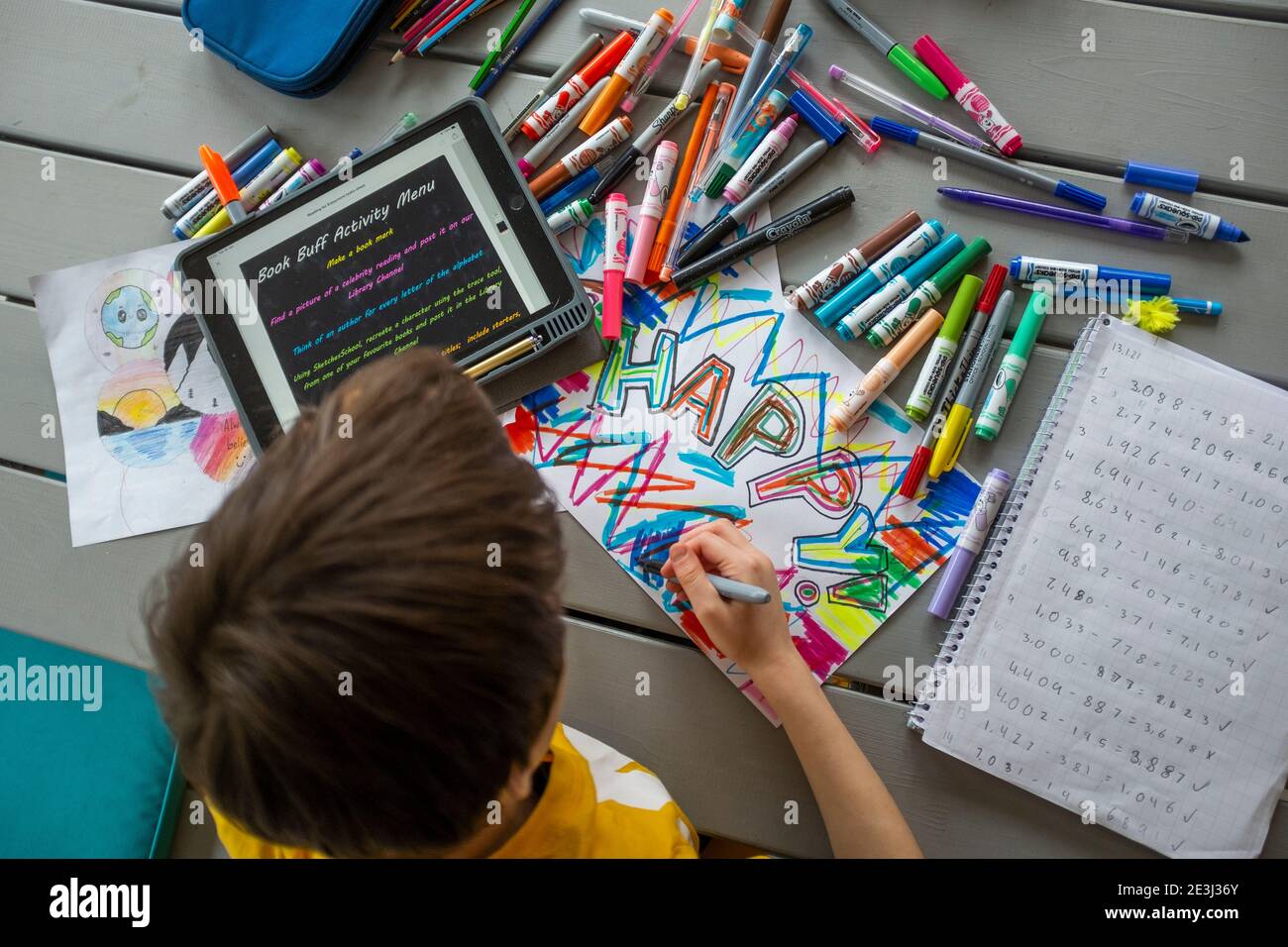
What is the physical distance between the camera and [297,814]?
0.49 meters

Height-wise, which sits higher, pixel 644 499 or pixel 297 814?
pixel 644 499

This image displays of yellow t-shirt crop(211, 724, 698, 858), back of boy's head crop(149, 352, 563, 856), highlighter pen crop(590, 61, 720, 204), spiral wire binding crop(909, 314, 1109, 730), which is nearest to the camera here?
back of boy's head crop(149, 352, 563, 856)

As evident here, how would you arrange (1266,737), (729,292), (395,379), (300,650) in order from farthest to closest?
(729,292)
(1266,737)
(395,379)
(300,650)

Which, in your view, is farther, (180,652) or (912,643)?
(912,643)

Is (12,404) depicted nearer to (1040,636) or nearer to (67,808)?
(67,808)

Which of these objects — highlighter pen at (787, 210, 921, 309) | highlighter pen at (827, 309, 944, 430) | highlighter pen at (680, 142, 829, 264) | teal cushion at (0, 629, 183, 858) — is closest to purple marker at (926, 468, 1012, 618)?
highlighter pen at (827, 309, 944, 430)

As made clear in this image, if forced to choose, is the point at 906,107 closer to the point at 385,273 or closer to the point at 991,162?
the point at 991,162

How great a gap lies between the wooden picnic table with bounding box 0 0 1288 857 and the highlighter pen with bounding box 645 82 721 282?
48mm

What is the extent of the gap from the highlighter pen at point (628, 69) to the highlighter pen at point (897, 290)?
0.33m

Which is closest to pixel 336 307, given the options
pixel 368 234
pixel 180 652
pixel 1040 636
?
pixel 368 234

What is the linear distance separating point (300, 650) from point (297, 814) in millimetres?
110

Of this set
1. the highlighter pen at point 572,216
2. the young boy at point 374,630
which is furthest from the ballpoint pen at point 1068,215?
the young boy at point 374,630

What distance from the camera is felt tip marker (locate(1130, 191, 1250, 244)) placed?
29.8 inches

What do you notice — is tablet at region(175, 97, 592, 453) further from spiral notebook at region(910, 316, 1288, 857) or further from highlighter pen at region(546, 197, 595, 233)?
spiral notebook at region(910, 316, 1288, 857)
